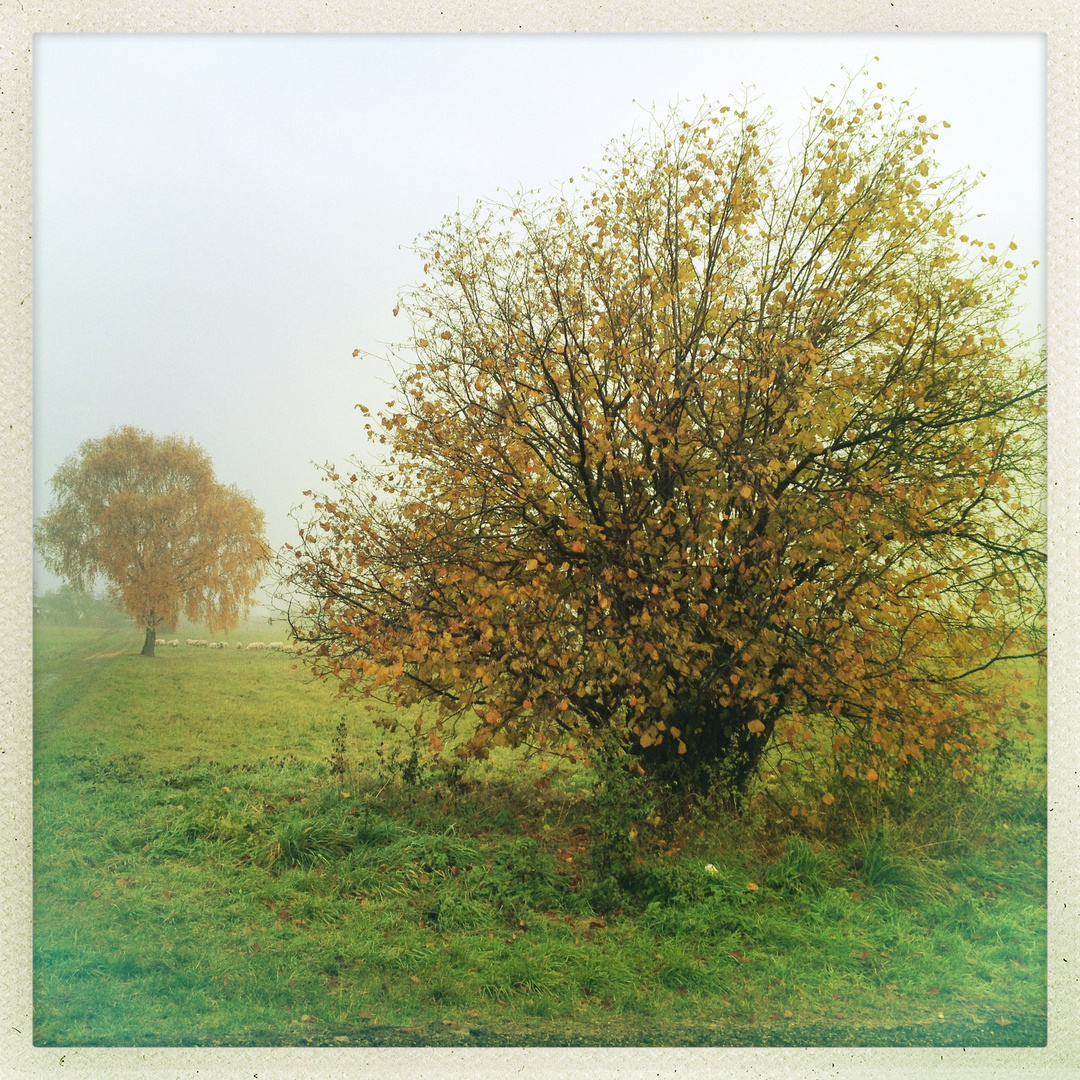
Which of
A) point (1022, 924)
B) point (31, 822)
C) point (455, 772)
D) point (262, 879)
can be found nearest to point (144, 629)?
point (31, 822)

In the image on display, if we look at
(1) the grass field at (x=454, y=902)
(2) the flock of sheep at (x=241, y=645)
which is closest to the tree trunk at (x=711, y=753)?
(1) the grass field at (x=454, y=902)

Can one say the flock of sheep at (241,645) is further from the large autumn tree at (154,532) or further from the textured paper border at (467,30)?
the textured paper border at (467,30)

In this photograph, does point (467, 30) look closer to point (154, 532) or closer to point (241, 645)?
point (154, 532)

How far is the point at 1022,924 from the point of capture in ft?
14.7

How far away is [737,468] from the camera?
4781 millimetres

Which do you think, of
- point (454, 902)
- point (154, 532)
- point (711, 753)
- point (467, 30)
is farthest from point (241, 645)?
point (467, 30)

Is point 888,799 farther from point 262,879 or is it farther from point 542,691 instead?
point 262,879

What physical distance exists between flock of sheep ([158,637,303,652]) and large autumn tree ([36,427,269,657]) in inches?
4.3

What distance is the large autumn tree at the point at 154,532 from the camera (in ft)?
15.6

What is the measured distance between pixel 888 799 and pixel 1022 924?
3.07 feet

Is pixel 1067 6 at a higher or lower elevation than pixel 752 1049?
higher

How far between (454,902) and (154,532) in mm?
2990

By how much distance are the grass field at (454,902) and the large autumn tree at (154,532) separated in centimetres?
31

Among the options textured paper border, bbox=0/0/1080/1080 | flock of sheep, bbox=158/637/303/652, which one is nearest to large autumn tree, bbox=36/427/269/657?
flock of sheep, bbox=158/637/303/652
